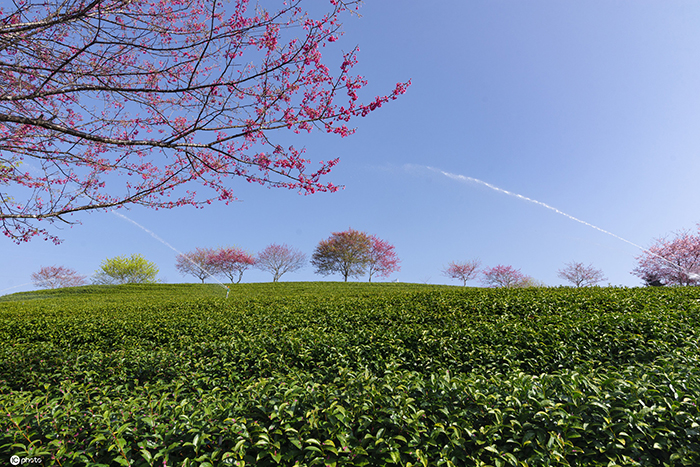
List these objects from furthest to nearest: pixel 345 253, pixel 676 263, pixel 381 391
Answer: pixel 345 253
pixel 676 263
pixel 381 391

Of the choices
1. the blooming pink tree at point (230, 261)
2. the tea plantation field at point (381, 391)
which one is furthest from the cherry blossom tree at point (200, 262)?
the tea plantation field at point (381, 391)

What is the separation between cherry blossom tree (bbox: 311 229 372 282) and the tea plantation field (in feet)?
116

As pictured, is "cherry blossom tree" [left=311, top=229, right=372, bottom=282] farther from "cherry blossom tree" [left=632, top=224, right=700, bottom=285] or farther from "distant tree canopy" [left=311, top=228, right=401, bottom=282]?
"cherry blossom tree" [left=632, top=224, right=700, bottom=285]

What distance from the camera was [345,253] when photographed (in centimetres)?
4450

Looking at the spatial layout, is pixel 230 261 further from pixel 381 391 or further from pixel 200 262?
pixel 381 391

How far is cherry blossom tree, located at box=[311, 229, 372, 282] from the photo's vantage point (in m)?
44.5

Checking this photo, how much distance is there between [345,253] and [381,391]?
40736 mm

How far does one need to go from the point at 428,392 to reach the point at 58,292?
35.4 meters

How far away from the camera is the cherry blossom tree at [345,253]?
146ft

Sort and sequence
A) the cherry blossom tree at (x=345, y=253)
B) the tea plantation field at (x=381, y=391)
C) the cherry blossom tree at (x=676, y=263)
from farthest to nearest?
the cherry blossom tree at (x=345, y=253), the cherry blossom tree at (x=676, y=263), the tea plantation field at (x=381, y=391)

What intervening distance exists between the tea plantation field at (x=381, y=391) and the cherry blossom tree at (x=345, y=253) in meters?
35.4

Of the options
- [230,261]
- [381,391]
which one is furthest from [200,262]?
[381,391]

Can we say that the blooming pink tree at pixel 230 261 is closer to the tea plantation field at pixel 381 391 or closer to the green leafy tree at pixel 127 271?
the green leafy tree at pixel 127 271

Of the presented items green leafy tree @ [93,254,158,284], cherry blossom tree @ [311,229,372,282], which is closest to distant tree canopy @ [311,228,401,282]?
cherry blossom tree @ [311,229,372,282]
